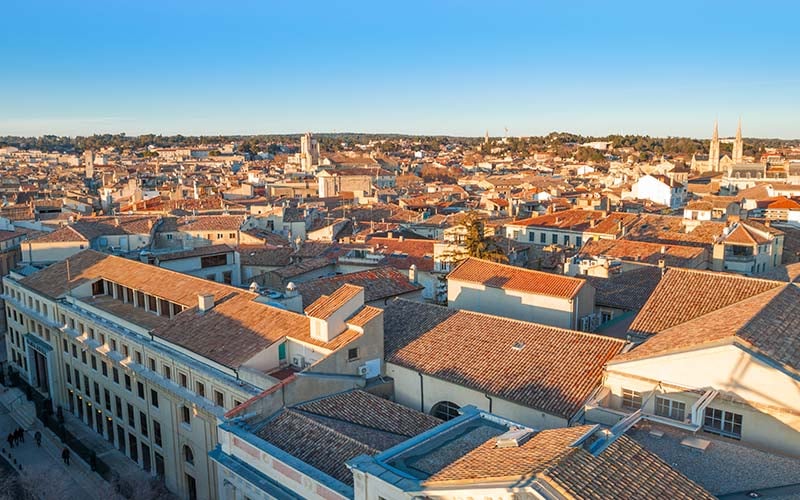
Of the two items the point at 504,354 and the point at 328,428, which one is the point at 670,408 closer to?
the point at 504,354

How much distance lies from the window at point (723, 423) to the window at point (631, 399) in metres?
1.72

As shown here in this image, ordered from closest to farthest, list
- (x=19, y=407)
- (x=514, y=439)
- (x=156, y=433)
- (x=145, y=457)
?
(x=514, y=439) → (x=156, y=433) → (x=145, y=457) → (x=19, y=407)

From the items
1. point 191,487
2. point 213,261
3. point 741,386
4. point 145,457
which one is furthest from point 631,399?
point 213,261

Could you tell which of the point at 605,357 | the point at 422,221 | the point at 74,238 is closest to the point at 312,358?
the point at 605,357

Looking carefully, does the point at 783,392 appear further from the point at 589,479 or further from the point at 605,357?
the point at 589,479

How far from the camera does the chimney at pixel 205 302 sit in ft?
90.2

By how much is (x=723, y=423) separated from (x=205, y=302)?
19264 millimetres

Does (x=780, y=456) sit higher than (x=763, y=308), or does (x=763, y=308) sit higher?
(x=763, y=308)

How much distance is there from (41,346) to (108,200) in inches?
2223

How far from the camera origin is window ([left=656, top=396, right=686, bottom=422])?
1766 centimetres

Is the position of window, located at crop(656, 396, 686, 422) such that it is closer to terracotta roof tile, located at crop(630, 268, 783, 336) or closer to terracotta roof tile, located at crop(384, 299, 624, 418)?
terracotta roof tile, located at crop(384, 299, 624, 418)

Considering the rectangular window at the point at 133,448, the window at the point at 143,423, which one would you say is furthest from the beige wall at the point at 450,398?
the rectangular window at the point at 133,448

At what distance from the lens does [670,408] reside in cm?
1783

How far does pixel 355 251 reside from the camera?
44.3 metres
